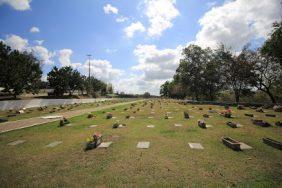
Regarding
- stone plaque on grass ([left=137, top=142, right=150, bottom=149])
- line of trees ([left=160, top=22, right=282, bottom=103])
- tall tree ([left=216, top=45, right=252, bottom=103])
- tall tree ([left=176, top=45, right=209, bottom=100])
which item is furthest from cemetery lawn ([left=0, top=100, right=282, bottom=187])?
tall tree ([left=176, top=45, right=209, bottom=100])

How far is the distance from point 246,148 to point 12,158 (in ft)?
32.2

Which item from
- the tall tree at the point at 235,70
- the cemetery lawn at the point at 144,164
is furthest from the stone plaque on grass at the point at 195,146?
the tall tree at the point at 235,70

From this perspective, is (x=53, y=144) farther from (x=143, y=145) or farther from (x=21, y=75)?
(x=21, y=75)

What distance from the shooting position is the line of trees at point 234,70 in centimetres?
3803

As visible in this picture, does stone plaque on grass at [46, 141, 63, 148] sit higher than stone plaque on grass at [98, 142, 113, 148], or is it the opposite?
stone plaque on grass at [98, 142, 113, 148]

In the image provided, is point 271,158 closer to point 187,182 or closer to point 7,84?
point 187,182

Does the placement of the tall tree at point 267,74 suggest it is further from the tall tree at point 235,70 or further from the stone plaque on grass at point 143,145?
the stone plaque on grass at point 143,145

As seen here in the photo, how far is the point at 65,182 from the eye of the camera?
5402 millimetres

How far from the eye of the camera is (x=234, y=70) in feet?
142

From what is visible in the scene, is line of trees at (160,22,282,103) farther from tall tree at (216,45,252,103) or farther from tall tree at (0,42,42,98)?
tall tree at (0,42,42,98)

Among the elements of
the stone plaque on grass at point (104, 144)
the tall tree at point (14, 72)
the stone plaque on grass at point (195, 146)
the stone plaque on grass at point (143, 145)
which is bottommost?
the stone plaque on grass at point (104, 144)

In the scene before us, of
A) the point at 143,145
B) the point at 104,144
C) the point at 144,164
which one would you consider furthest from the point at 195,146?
the point at 104,144

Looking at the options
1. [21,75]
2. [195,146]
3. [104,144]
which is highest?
[21,75]

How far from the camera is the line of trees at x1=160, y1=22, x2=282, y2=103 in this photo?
3803 centimetres
